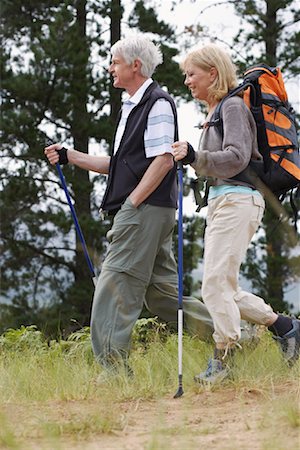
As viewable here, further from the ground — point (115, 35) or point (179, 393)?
point (115, 35)

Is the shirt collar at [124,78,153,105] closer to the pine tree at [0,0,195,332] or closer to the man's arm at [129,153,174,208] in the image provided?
the man's arm at [129,153,174,208]

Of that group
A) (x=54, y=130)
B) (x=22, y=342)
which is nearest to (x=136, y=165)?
(x=22, y=342)

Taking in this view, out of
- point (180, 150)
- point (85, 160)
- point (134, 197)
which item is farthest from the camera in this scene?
point (85, 160)

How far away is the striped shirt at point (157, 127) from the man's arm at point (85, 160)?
362 millimetres

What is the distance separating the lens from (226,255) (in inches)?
174

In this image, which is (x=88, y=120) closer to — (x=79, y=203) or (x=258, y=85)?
(x=79, y=203)

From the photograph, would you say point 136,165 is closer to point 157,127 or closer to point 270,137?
point 157,127

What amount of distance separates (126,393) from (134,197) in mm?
1053

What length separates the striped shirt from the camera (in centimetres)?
469

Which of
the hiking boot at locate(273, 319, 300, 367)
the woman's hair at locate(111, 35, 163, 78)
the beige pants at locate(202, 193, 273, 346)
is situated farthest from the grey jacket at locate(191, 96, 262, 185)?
the hiking boot at locate(273, 319, 300, 367)

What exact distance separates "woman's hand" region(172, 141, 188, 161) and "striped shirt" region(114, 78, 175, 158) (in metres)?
0.30

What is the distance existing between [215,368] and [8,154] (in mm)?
9473

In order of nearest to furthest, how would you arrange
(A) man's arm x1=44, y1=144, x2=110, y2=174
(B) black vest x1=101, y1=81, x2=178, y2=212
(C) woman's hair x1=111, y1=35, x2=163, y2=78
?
(B) black vest x1=101, y1=81, x2=178, y2=212, (C) woman's hair x1=111, y1=35, x2=163, y2=78, (A) man's arm x1=44, y1=144, x2=110, y2=174

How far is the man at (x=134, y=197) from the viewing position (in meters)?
4.73
